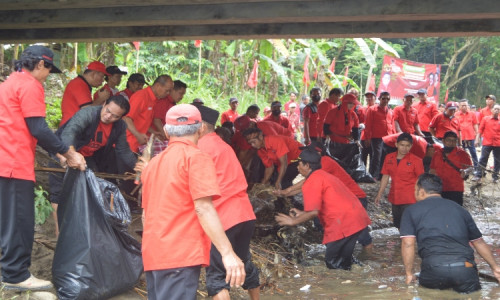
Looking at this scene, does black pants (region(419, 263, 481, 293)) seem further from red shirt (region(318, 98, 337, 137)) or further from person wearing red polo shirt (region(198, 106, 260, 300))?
red shirt (region(318, 98, 337, 137))

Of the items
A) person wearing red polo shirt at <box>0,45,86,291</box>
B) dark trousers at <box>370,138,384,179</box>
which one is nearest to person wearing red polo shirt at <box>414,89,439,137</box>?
dark trousers at <box>370,138,384,179</box>

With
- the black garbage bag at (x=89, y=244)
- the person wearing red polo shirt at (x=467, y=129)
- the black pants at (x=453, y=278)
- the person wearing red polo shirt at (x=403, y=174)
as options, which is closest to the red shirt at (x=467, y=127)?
the person wearing red polo shirt at (x=467, y=129)

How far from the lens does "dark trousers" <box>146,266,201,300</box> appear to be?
151 inches

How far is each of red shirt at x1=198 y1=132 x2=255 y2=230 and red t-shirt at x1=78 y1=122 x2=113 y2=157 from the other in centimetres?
136

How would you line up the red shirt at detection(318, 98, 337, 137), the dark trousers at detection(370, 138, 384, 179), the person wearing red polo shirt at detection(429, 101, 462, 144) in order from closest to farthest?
the red shirt at detection(318, 98, 337, 137)
the dark trousers at detection(370, 138, 384, 179)
the person wearing red polo shirt at detection(429, 101, 462, 144)

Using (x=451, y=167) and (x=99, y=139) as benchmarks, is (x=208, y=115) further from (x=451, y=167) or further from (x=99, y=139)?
(x=451, y=167)

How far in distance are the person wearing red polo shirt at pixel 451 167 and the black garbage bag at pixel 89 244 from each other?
5770mm

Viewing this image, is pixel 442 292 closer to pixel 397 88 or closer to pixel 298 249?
pixel 298 249

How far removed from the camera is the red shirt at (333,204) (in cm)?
727

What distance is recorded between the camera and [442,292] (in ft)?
20.5

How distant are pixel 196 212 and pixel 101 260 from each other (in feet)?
5.92

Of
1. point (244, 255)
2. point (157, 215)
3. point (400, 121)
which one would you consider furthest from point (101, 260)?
point (400, 121)

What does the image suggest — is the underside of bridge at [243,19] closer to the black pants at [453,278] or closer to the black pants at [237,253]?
the black pants at [453,278]

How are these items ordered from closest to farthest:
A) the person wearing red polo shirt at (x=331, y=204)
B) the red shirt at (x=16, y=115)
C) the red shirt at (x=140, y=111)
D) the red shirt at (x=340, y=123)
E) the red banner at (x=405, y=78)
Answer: the red shirt at (x=16, y=115), the person wearing red polo shirt at (x=331, y=204), the red shirt at (x=140, y=111), the red shirt at (x=340, y=123), the red banner at (x=405, y=78)
